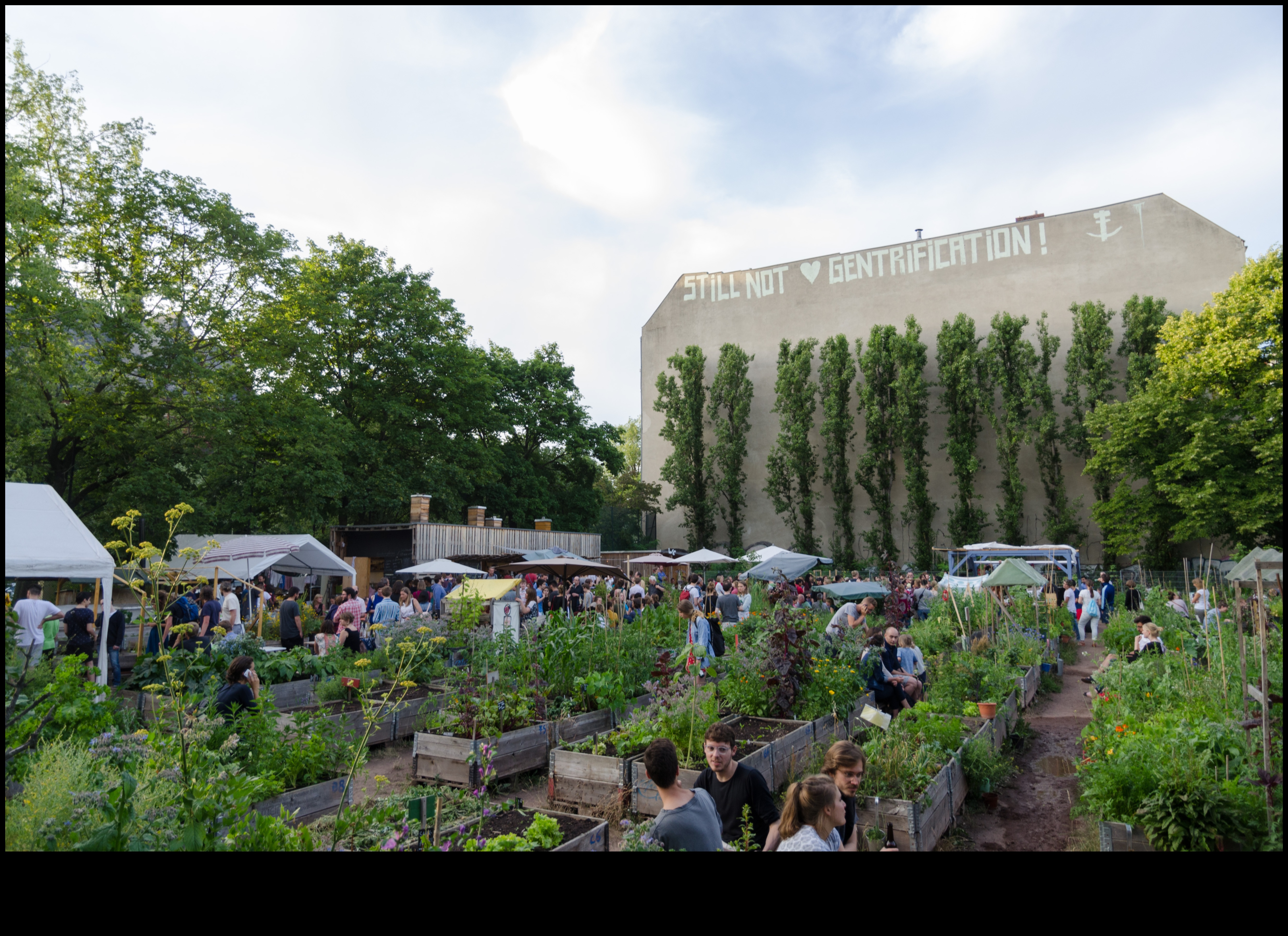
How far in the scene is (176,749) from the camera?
360cm

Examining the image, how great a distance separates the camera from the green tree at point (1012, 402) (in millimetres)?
27281

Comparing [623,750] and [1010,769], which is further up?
[623,750]

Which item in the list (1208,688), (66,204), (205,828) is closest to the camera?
(205,828)

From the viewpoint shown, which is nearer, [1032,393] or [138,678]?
[138,678]

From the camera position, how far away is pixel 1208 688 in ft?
19.9

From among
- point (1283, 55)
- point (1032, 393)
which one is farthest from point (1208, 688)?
point (1032, 393)

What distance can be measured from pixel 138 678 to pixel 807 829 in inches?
277

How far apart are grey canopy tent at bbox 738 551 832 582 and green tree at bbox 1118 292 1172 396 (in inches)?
582

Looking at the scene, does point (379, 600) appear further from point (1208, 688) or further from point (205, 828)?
point (1208, 688)

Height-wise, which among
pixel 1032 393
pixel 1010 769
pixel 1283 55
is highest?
pixel 1032 393

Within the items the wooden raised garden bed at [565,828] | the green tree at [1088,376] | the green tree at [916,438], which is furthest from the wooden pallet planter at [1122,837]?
the green tree at [916,438]

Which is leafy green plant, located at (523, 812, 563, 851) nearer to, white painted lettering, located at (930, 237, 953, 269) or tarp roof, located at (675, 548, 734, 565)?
tarp roof, located at (675, 548, 734, 565)

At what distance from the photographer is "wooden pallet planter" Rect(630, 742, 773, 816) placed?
200 inches
